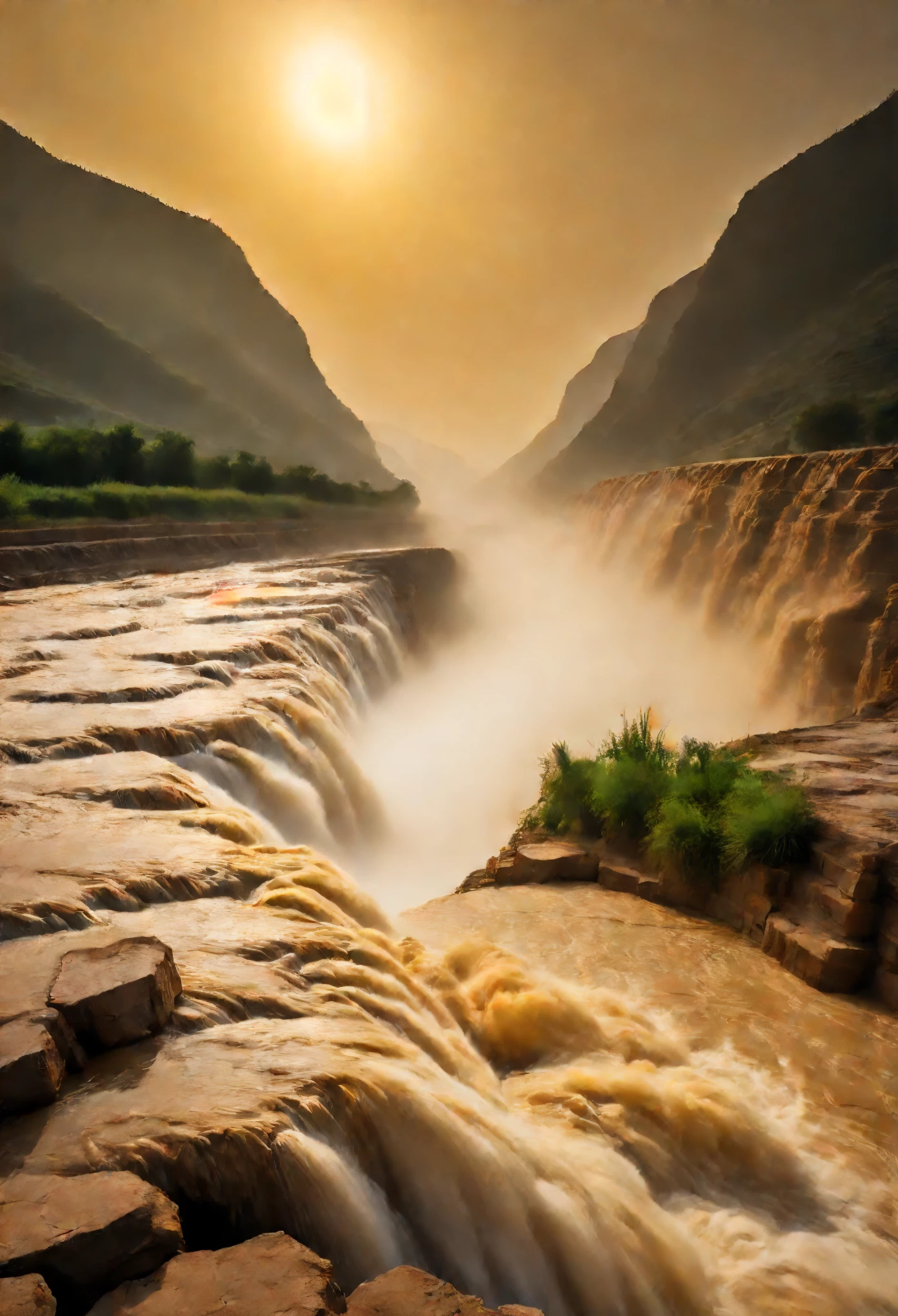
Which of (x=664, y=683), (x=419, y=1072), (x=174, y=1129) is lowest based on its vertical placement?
(x=419, y=1072)

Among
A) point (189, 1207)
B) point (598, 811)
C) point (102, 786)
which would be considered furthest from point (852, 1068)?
point (102, 786)

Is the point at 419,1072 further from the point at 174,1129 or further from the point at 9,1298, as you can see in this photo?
the point at 9,1298

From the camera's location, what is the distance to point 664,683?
1944 centimetres

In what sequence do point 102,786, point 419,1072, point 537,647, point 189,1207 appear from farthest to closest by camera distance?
point 537,647
point 102,786
point 419,1072
point 189,1207

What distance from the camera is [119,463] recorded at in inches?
1152

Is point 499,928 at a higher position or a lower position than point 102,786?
lower

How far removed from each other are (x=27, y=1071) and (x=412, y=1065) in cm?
199

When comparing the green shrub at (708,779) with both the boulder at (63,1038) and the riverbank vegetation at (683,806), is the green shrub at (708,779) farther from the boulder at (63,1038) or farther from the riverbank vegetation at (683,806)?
the boulder at (63,1038)

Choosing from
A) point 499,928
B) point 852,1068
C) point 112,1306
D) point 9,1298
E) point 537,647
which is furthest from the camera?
point 537,647

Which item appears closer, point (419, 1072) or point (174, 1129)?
point (174, 1129)

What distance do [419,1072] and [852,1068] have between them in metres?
3.64

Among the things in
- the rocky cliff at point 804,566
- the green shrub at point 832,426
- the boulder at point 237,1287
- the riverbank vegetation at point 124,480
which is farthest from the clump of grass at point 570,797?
the green shrub at point 832,426

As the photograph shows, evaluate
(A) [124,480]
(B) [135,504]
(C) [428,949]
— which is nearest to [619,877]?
(C) [428,949]

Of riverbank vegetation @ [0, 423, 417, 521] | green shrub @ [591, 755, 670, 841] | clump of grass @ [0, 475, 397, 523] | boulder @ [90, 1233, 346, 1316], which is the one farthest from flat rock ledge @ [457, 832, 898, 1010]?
riverbank vegetation @ [0, 423, 417, 521]
